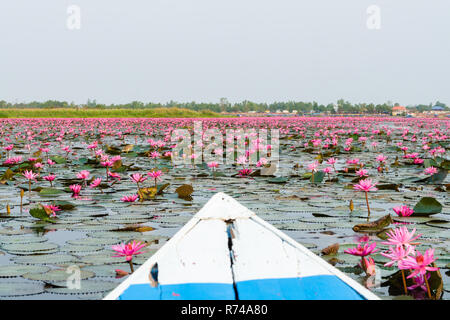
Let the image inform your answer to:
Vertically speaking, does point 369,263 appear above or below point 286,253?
below

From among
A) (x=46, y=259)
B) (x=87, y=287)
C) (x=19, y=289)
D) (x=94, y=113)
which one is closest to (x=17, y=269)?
(x=46, y=259)

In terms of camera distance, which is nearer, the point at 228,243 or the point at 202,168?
the point at 228,243

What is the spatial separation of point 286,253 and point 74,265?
132cm

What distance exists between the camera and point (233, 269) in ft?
6.67

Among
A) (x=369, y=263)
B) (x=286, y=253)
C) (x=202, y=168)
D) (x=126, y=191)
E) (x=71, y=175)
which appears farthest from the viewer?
(x=202, y=168)

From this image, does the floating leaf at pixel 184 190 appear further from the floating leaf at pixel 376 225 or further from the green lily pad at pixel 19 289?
the green lily pad at pixel 19 289

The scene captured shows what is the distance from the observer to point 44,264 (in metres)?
2.85

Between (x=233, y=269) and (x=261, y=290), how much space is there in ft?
0.60

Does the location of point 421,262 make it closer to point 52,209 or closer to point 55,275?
point 55,275

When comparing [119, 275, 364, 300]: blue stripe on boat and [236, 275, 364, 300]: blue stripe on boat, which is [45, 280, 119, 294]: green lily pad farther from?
[236, 275, 364, 300]: blue stripe on boat

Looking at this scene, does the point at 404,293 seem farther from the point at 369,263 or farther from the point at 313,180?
the point at 313,180

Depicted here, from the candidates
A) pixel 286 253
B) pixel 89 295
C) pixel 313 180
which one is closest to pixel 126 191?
pixel 313 180
